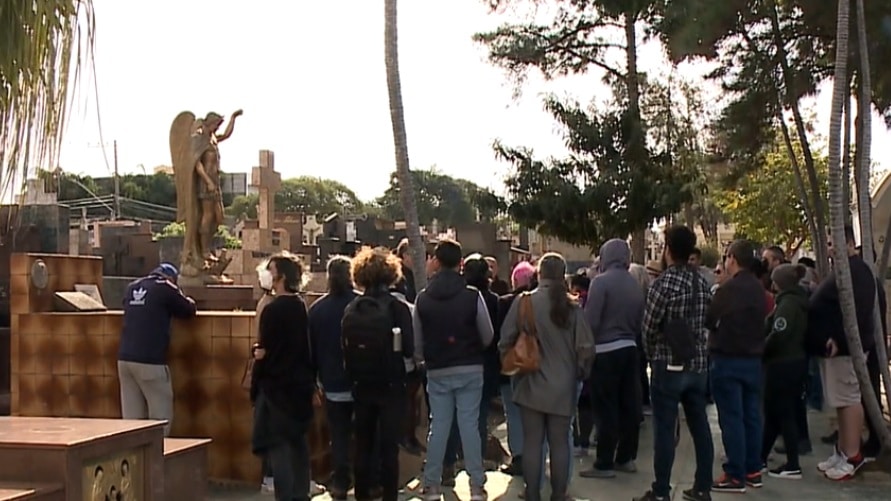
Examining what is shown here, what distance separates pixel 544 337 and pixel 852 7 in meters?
4.55

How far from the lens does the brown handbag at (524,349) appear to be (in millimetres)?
6477

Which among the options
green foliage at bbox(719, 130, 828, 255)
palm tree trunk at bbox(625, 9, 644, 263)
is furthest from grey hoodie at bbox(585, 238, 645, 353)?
green foliage at bbox(719, 130, 828, 255)

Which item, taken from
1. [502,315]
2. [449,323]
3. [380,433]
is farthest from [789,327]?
[380,433]

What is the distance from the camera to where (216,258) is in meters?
14.1

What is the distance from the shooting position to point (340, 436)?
6.88m

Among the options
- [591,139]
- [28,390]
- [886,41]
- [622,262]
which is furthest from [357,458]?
[591,139]

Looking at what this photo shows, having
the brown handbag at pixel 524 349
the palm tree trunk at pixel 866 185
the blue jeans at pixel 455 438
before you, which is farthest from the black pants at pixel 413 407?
the palm tree trunk at pixel 866 185

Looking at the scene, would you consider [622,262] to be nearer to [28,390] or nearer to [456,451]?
[456,451]

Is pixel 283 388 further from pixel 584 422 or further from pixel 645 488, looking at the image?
pixel 584 422

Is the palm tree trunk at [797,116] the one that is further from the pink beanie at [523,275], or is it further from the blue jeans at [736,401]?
the blue jeans at [736,401]

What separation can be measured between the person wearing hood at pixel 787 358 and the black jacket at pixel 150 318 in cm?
441

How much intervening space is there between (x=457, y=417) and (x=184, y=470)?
2.48 m

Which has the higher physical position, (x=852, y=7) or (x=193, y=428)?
(x=852, y=7)

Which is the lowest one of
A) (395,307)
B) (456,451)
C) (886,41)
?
(456,451)
